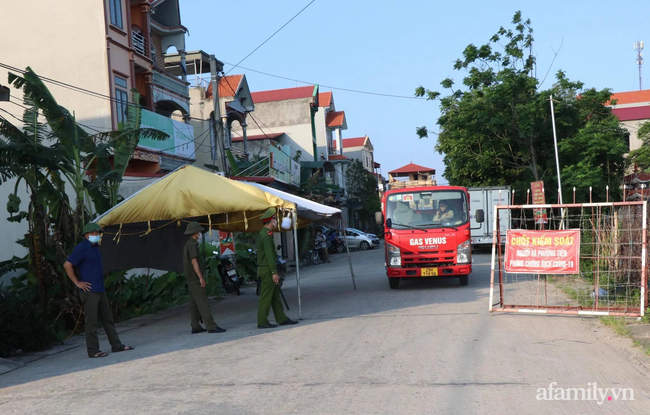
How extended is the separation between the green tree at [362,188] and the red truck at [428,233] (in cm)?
4460

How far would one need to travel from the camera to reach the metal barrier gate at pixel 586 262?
10203 mm

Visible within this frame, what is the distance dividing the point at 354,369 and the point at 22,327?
17.7ft

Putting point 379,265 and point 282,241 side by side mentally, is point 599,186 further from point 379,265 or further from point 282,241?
Answer: point 282,241

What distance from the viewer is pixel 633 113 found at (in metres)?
61.3

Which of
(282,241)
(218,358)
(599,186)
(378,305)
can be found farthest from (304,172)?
(218,358)

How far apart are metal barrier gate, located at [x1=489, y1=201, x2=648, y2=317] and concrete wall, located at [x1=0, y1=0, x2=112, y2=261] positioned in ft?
49.4

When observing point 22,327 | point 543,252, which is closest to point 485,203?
point 543,252

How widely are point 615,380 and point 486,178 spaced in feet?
106

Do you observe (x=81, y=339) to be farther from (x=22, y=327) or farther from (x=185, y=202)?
(x=185, y=202)

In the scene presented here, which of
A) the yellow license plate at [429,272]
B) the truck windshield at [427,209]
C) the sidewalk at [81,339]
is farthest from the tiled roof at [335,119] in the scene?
the yellow license plate at [429,272]

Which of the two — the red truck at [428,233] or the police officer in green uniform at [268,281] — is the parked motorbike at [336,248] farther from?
the police officer in green uniform at [268,281]

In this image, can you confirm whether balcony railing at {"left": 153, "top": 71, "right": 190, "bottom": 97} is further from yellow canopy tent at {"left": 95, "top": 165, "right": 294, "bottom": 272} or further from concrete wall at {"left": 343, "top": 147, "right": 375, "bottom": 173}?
concrete wall at {"left": 343, "top": 147, "right": 375, "bottom": 173}

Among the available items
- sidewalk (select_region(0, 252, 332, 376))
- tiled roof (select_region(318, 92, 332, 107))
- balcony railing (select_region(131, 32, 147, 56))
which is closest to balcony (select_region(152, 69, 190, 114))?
balcony railing (select_region(131, 32, 147, 56))
